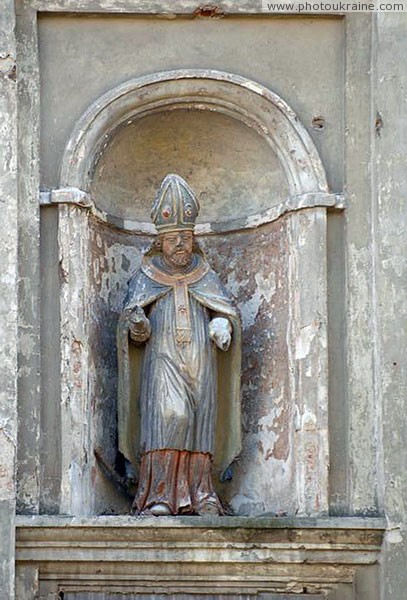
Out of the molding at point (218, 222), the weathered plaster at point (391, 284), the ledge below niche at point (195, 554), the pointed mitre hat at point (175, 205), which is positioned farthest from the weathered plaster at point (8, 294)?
the weathered plaster at point (391, 284)

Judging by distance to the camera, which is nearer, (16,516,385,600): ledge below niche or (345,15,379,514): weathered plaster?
(16,516,385,600): ledge below niche

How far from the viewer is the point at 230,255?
15.0m

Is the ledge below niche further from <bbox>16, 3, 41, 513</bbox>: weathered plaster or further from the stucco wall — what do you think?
<bbox>16, 3, 41, 513</bbox>: weathered plaster

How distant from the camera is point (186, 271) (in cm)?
1460

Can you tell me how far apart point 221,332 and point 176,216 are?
0.70 m

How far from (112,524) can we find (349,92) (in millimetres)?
2800

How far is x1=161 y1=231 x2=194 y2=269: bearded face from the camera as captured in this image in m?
14.5

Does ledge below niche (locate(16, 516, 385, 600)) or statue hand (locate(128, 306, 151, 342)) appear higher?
statue hand (locate(128, 306, 151, 342))

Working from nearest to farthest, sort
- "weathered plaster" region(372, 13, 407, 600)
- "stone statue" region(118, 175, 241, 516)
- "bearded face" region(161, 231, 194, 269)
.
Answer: "weathered plaster" region(372, 13, 407, 600) < "stone statue" region(118, 175, 241, 516) < "bearded face" region(161, 231, 194, 269)

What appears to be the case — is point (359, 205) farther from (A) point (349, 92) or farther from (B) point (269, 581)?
(B) point (269, 581)

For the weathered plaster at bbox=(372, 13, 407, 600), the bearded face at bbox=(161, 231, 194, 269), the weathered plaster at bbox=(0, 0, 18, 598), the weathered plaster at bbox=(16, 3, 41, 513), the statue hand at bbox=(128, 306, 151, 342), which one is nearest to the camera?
the weathered plaster at bbox=(0, 0, 18, 598)

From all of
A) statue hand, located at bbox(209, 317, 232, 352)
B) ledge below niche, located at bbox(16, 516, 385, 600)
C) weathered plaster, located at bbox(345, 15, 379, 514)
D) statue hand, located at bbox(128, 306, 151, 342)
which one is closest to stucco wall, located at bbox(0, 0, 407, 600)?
weathered plaster, located at bbox(345, 15, 379, 514)

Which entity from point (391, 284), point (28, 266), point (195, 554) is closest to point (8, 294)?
point (28, 266)

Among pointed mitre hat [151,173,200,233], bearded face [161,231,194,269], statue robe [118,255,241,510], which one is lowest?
statue robe [118,255,241,510]
